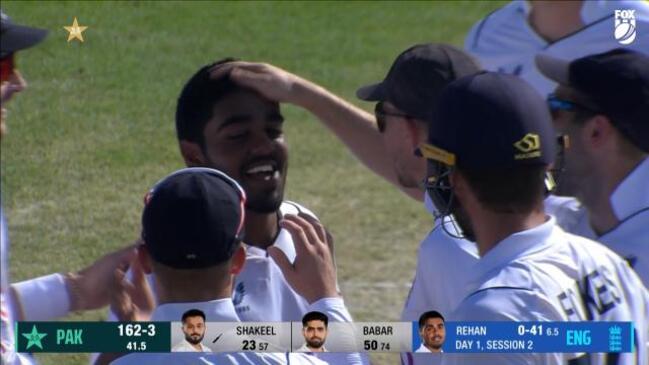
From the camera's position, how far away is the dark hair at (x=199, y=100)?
3.46m

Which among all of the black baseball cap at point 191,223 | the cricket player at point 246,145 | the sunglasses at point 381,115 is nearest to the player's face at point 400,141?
the sunglasses at point 381,115

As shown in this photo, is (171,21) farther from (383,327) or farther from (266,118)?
(383,327)

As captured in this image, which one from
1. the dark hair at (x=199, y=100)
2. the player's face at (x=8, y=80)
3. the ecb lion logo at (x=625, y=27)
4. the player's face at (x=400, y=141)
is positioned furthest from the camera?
the dark hair at (x=199, y=100)

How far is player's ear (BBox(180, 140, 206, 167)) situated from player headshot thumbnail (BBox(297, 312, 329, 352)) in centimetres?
75

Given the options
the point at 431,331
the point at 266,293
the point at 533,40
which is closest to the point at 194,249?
the point at 431,331

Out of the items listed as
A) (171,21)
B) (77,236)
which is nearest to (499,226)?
(171,21)

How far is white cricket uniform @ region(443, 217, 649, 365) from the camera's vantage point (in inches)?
93.4

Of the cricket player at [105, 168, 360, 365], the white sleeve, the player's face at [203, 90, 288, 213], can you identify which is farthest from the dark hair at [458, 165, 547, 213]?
the white sleeve

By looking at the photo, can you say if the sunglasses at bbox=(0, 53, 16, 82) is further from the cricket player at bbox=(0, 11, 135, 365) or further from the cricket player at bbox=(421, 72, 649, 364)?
the cricket player at bbox=(421, 72, 649, 364)

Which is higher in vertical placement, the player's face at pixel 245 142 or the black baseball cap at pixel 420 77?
the black baseball cap at pixel 420 77

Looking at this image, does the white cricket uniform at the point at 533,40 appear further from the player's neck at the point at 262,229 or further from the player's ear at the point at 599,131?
the player's neck at the point at 262,229

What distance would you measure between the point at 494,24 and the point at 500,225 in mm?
1757

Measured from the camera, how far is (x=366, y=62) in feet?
18.3

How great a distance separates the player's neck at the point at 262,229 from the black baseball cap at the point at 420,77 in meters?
0.45
